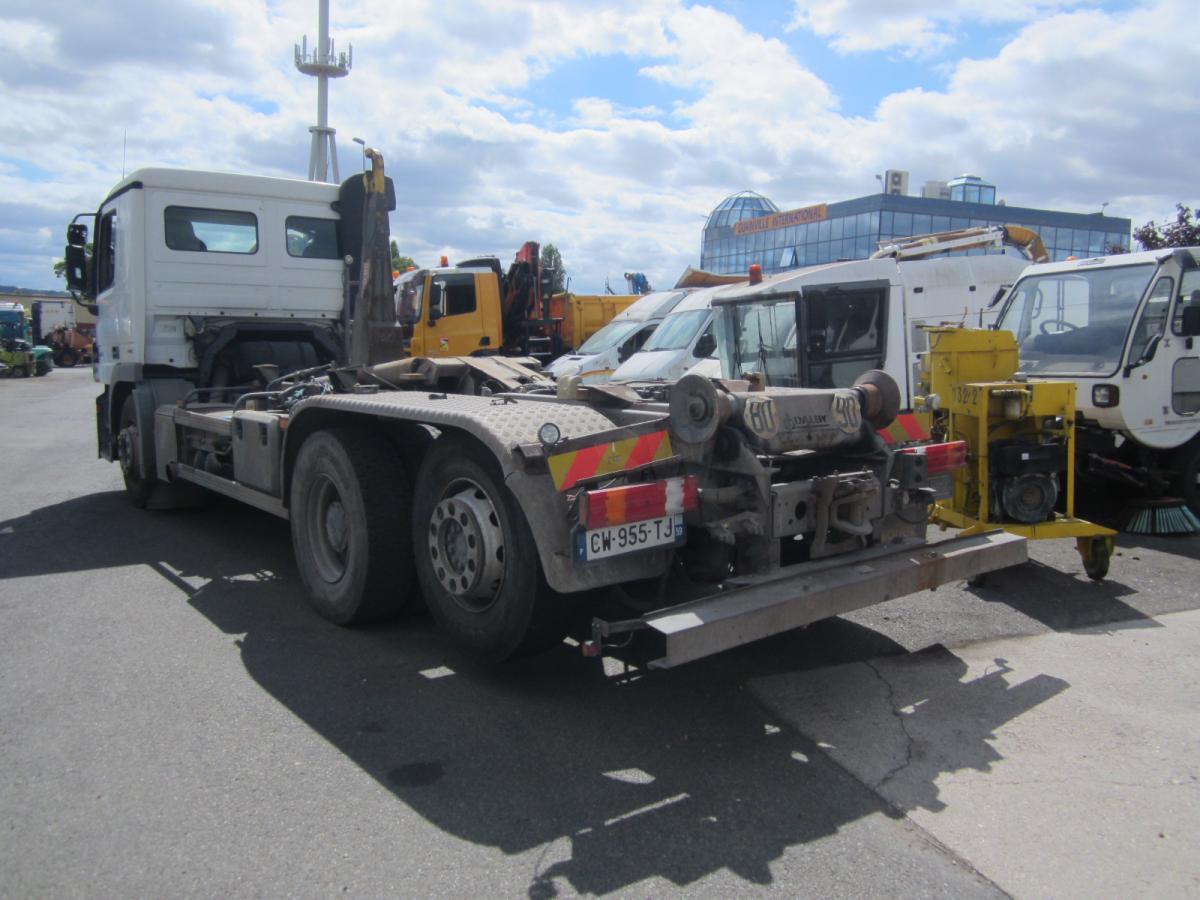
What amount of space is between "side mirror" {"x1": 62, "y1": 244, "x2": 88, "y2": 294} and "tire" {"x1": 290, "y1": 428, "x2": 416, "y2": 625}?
16.9 ft

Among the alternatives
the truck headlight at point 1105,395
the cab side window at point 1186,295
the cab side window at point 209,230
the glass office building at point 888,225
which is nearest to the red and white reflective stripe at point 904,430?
the truck headlight at point 1105,395

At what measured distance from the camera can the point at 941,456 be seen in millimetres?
4543

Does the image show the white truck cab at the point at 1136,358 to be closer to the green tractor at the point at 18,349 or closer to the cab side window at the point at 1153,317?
the cab side window at the point at 1153,317

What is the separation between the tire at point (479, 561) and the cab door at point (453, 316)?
1284 centimetres

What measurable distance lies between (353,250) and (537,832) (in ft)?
22.8

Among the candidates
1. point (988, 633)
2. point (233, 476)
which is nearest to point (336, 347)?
point (233, 476)

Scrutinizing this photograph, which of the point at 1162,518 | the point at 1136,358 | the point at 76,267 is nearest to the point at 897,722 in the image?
the point at 1162,518

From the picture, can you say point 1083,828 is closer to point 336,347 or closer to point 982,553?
point 982,553

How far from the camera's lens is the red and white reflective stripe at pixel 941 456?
4461 mm

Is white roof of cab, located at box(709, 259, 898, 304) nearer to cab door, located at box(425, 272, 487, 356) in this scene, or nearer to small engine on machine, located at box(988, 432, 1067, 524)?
small engine on machine, located at box(988, 432, 1067, 524)

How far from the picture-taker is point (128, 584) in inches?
239

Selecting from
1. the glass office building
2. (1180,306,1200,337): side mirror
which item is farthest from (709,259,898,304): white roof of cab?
the glass office building

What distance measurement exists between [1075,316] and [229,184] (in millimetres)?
7612

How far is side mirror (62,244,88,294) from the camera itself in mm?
8852
